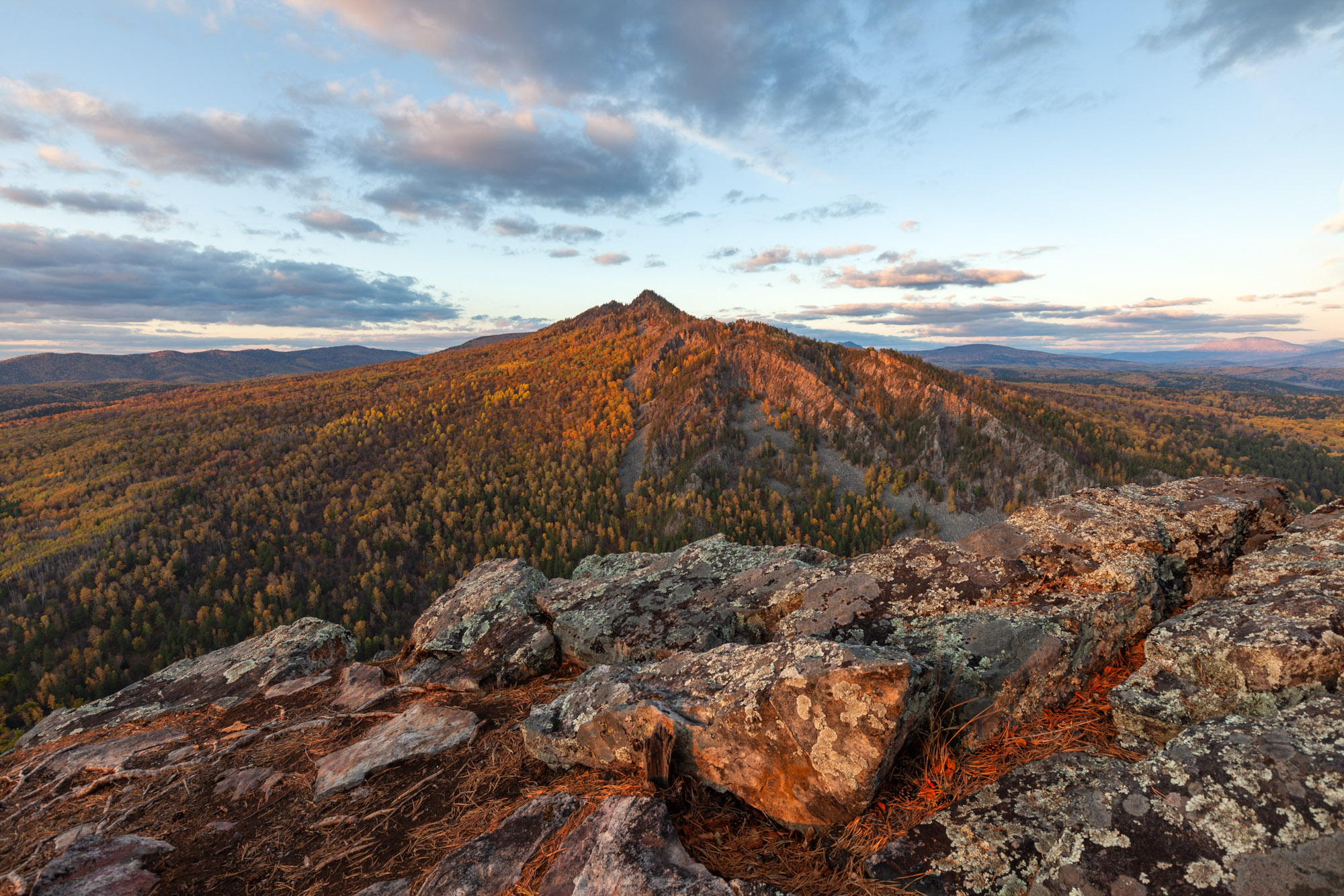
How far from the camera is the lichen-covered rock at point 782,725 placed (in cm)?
449

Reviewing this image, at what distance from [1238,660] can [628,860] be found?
578 cm

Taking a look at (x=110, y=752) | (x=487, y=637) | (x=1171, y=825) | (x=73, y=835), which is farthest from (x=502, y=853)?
(x=110, y=752)

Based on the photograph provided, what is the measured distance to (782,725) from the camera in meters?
4.82

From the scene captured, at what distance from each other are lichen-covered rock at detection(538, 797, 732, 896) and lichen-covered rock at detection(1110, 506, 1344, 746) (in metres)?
4.23

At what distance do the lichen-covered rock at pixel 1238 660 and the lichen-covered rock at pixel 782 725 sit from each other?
2.00 m

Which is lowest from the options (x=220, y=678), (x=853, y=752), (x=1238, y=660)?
(x=220, y=678)

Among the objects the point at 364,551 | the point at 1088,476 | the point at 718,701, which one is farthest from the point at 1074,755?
the point at 1088,476

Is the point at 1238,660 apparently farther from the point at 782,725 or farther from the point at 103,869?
the point at 103,869

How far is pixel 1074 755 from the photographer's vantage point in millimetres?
4586

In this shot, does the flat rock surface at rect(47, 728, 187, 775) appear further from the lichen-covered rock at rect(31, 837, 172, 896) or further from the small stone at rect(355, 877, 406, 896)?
the small stone at rect(355, 877, 406, 896)

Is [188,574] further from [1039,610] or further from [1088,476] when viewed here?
[1088,476]

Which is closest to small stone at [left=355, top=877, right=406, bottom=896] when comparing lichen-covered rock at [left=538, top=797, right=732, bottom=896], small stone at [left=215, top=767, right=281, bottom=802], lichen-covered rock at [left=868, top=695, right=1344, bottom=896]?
lichen-covered rock at [left=538, top=797, right=732, bottom=896]

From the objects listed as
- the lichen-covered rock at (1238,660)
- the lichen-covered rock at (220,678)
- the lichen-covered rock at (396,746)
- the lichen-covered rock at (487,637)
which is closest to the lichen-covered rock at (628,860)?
the lichen-covered rock at (396,746)

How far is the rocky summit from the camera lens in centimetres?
363
